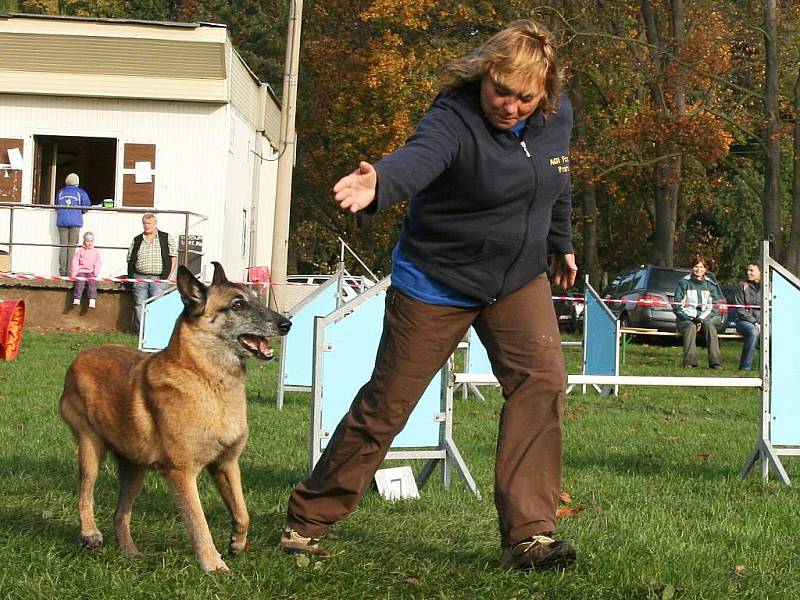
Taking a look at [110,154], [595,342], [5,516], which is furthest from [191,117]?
[5,516]

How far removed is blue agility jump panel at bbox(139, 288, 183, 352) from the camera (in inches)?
531

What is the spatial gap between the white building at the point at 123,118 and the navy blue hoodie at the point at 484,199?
1776cm

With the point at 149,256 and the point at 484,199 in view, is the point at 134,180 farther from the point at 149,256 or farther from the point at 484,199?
the point at 484,199

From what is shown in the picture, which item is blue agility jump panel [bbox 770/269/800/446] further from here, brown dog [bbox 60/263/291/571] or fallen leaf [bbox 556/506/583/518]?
brown dog [bbox 60/263/291/571]

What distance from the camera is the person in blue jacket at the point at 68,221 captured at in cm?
2216

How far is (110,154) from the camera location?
96.2 feet

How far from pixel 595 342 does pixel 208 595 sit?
10471mm

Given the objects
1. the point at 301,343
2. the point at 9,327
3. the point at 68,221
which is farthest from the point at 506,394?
the point at 68,221

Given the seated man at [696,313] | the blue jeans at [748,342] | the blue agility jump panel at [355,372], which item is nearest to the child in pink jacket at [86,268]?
the seated man at [696,313]

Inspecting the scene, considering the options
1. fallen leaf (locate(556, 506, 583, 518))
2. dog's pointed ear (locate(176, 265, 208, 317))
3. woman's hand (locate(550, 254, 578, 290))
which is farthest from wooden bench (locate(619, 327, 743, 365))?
dog's pointed ear (locate(176, 265, 208, 317))

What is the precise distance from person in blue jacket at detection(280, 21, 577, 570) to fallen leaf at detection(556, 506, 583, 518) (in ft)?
4.95

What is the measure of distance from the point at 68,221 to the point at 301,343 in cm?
1151

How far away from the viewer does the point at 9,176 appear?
2364 centimetres

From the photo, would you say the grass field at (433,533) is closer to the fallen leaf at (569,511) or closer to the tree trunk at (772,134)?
the fallen leaf at (569,511)
